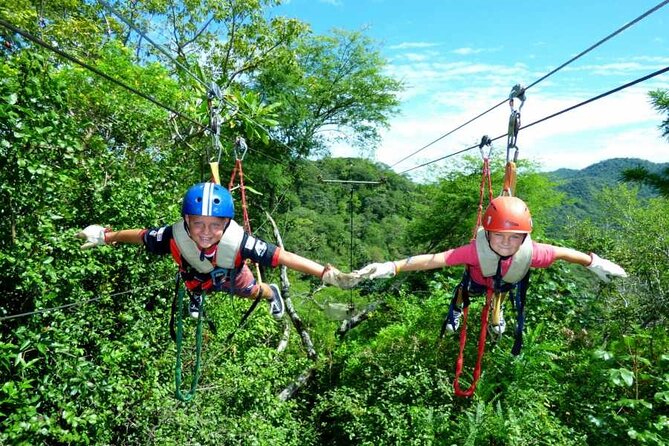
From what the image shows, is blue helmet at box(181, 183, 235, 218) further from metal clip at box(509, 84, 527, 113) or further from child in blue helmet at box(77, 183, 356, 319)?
metal clip at box(509, 84, 527, 113)

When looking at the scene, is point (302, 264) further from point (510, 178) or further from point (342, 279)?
point (510, 178)

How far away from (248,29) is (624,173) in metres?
9.96

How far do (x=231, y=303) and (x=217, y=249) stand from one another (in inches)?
242

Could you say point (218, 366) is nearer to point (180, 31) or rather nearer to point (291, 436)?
point (291, 436)

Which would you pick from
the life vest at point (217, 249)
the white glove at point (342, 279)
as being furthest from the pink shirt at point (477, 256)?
the life vest at point (217, 249)

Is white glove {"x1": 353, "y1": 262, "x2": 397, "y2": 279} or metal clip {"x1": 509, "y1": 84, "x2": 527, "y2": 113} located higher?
metal clip {"x1": 509, "y1": 84, "x2": 527, "y2": 113}

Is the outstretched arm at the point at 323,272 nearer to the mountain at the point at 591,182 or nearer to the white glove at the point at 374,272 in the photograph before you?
the white glove at the point at 374,272

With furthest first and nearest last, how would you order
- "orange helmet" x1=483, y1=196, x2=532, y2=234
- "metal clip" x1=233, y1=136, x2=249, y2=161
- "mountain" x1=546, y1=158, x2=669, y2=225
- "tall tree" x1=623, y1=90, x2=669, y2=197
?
"mountain" x1=546, y1=158, x2=669, y2=225, "tall tree" x1=623, y1=90, x2=669, y2=197, "metal clip" x1=233, y1=136, x2=249, y2=161, "orange helmet" x1=483, y1=196, x2=532, y2=234

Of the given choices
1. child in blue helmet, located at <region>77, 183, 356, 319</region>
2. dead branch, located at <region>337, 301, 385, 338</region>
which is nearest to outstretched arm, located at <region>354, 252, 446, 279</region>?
child in blue helmet, located at <region>77, 183, 356, 319</region>

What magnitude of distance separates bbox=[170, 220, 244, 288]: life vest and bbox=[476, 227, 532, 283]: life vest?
6.18ft

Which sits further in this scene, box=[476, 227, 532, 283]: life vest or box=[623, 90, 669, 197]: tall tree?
box=[623, 90, 669, 197]: tall tree

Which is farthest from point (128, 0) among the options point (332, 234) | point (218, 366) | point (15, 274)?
point (332, 234)

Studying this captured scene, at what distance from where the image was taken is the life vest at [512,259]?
11.3ft

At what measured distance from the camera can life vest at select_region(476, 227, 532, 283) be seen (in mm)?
3443
